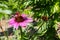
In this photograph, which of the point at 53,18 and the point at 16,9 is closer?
the point at 16,9

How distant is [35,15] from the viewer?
219 centimetres

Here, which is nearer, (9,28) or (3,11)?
(3,11)

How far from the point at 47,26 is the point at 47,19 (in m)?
0.09

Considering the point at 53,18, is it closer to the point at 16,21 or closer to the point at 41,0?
the point at 41,0

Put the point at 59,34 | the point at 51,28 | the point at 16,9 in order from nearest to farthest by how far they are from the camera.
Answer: the point at 16,9 → the point at 51,28 → the point at 59,34

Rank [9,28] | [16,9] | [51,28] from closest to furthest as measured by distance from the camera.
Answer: [16,9]
[51,28]
[9,28]

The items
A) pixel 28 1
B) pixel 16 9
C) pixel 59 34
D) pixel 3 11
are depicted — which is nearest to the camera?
pixel 3 11

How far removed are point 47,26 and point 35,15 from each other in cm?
16

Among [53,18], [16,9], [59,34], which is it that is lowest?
[59,34]

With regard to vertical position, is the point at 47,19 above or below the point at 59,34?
above

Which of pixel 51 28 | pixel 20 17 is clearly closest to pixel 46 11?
Result: pixel 51 28

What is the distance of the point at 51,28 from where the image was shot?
7.29 feet

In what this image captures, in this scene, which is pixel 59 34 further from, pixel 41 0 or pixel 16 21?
pixel 16 21

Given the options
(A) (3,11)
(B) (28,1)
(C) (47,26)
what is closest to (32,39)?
(C) (47,26)
